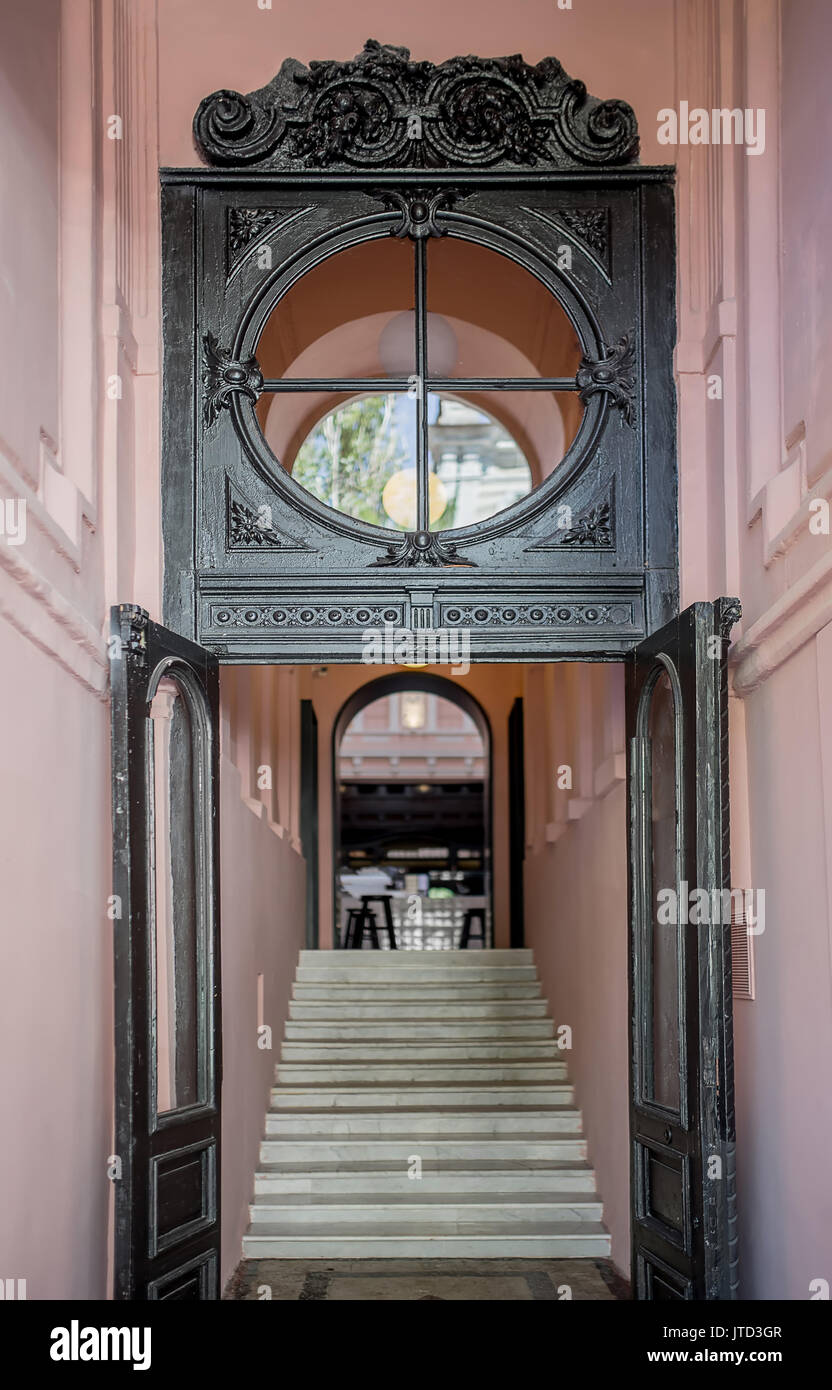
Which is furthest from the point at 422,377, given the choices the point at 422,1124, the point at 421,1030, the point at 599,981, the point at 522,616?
the point at 421,1030

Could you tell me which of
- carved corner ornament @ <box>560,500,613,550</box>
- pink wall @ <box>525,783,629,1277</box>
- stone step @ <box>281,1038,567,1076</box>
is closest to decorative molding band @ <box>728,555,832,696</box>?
carved corner ornament @ <box>560,500,613,550</box>

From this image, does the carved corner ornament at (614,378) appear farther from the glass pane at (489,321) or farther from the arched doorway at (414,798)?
the arched doorway at (414,798)

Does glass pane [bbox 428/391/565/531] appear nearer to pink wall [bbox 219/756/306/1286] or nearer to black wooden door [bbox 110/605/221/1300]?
black wooden door [bbox 110/605/221/1300]

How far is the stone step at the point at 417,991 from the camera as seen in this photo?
9641 millimetres

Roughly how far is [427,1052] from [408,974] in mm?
1182

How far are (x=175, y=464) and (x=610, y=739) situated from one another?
2557 mm

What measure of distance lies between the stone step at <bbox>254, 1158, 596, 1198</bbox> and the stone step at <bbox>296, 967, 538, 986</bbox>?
2578 mm

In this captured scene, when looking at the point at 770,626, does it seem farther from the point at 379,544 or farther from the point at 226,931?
the point at 226,931

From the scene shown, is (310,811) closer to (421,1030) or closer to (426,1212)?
(421,1030)

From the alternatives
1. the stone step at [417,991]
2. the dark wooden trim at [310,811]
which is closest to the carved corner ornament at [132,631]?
the stone step at [417,991]

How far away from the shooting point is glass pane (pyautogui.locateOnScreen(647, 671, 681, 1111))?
14.5 feet

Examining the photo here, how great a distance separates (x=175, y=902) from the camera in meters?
4.54

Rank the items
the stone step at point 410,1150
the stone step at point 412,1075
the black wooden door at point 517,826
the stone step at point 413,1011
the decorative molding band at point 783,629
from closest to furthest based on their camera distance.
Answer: the decorative molding band at point 783,629
the stone step at point 410,1150
the stone step at point 412,1075
the stone step at point 413,1011
the black wooden door at point 517,826

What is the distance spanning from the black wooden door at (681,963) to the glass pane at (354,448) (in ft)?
3.72
